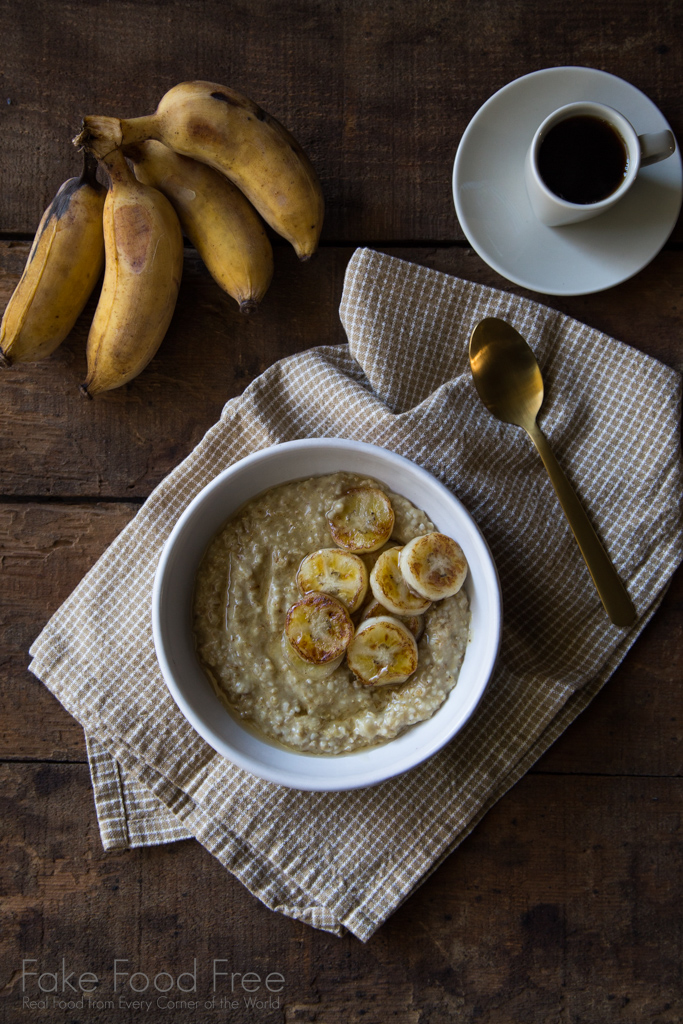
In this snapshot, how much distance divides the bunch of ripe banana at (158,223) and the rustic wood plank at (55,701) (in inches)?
13.6

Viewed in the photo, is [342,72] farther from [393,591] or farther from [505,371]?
[393,591]

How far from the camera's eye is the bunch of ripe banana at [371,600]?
4.35 ft

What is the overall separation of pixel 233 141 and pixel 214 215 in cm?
15

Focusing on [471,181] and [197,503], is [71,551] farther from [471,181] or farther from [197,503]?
[471,181]

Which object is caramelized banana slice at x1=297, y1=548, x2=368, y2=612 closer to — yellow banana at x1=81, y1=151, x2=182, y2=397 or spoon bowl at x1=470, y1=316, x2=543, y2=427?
spoon bowl at x1=470, y1=316, x2=543, y2=427

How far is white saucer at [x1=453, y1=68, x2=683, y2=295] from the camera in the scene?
5.14 feet

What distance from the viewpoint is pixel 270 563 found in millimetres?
1410

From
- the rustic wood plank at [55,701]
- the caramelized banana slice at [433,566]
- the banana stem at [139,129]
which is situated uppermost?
the banana stem at [139,129]

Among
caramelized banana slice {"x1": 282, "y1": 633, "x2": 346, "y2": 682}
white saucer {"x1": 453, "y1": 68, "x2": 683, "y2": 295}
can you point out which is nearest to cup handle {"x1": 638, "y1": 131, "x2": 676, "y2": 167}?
white saucer {"x1": 453, "y1": 68, "x2": 683, "y2": 295}

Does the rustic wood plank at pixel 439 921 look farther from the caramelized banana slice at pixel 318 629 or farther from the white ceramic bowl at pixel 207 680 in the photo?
the caramelized banana slice at pixel 318 629

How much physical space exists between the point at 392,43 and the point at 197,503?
3.93ft

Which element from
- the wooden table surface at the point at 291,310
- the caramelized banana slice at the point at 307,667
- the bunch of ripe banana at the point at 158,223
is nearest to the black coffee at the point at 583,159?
the wooden table surface at the point at 291,310

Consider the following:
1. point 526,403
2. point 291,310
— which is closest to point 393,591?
point 526,403

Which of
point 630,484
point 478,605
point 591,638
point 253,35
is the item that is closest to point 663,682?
point 591,638
